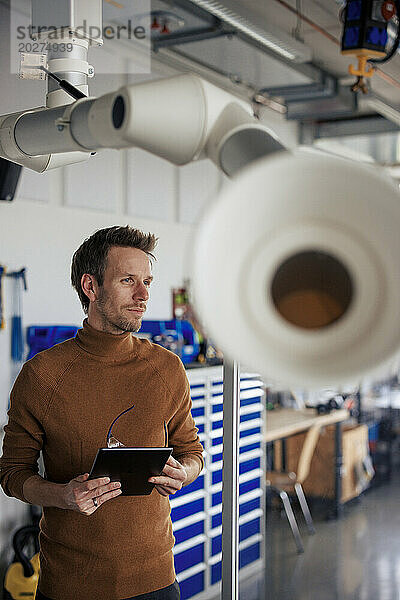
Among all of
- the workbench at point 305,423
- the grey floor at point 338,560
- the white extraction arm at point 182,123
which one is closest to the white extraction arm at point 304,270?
the white extraction arm at point 182,123

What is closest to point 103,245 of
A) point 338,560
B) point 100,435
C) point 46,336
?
point 100,435

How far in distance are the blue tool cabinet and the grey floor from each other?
20 centimetres

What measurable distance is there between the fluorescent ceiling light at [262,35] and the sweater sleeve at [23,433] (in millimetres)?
2037

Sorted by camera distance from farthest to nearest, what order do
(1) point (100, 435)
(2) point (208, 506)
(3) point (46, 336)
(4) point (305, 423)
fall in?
(4) point (305, 423)
(2) point (208, 506)
(3) point (46, 336)
(1) point (100, 435)

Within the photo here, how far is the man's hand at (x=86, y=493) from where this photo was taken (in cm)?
156

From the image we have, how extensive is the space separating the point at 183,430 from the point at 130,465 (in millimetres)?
249

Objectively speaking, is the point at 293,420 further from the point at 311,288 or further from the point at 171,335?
the point at 311,288

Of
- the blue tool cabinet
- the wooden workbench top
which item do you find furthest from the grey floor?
the wooden workbench top

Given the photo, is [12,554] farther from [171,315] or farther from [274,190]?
[274,190]

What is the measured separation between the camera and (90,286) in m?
1.78

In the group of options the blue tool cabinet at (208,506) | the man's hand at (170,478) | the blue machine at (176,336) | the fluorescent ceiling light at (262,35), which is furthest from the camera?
the blue machine at (176,336)

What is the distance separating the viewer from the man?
5.39 feet

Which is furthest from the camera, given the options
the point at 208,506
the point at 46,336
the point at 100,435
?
the point at 208,506

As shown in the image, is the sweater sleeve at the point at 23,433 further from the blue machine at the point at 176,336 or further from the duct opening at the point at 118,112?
the blue machine at the point at 176,336
